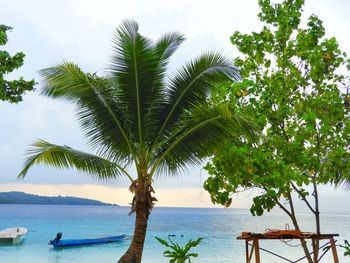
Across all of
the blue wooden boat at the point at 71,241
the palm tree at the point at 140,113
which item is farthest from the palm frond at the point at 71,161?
the blue wooden boat at the point at 71,241

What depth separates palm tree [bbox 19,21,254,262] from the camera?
9945 mm

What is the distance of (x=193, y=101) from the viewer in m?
10.7

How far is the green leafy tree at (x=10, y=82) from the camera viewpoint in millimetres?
7301

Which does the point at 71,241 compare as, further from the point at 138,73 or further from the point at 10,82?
the point at 10,82

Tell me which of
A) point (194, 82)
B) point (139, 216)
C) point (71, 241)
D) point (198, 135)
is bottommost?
point (71, 241)

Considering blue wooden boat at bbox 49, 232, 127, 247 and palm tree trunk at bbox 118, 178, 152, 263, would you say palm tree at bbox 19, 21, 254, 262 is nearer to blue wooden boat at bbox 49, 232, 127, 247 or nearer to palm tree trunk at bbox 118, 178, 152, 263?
palm tree trunk at bbox 118, 178, 152, 263

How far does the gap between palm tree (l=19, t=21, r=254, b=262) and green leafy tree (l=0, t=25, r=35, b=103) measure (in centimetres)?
228

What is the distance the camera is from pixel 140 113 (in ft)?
34.2

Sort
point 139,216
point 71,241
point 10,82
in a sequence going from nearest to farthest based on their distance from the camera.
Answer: point 10,82 → point 139,216 → point 71,241

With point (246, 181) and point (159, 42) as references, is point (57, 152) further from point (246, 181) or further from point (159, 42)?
point (246, 181)

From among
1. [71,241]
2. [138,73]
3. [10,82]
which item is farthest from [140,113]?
[71,241]

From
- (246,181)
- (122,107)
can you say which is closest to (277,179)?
(246,181)

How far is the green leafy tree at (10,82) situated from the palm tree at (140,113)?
2282 mm

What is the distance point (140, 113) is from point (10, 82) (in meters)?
3.51
